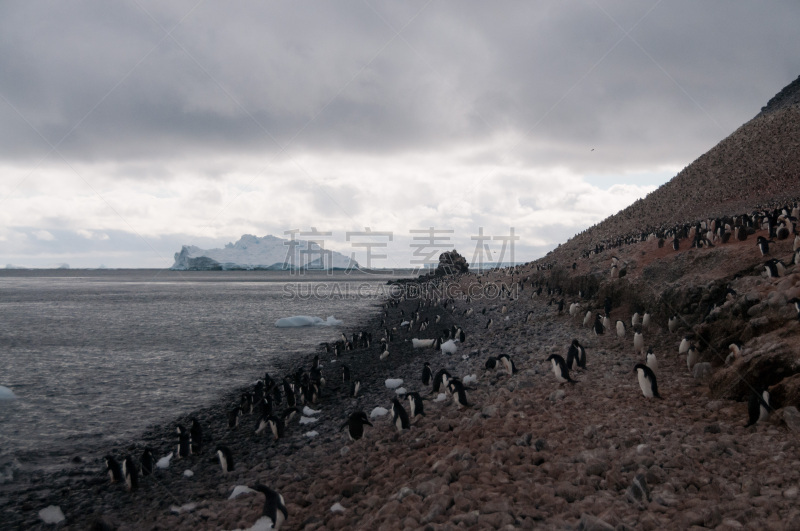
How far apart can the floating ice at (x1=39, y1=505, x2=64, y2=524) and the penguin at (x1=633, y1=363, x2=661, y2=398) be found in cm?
1001

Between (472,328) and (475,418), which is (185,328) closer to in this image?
(472,328)

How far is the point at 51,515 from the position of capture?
8.00 m

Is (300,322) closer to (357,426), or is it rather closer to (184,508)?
(357,426)

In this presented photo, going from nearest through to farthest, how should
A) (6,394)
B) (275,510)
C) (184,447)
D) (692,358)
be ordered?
(275,510) < (692,358) < (184,447) < (6,394)

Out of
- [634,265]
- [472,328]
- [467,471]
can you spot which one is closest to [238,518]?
[467,471]

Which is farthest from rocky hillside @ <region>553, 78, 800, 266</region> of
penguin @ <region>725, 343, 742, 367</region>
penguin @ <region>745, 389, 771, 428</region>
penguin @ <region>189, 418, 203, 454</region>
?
penguin @ <region>189, 418, 203, 454</region>

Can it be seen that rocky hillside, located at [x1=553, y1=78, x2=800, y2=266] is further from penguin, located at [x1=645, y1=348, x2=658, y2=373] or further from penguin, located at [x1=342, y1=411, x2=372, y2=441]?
penguin, located at [x1=342, y1=411, x2=372, y2=441]

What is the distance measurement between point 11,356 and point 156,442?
19.1 m

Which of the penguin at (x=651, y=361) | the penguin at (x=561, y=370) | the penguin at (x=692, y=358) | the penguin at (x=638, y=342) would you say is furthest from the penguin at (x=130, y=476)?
the penguin at (x=638, y=342)

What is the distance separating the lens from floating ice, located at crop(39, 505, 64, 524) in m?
7.89

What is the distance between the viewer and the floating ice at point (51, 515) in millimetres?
7895

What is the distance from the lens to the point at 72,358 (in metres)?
23.9

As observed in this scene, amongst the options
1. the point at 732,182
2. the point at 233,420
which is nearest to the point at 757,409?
the point at 233,420

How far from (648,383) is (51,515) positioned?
10.3m
